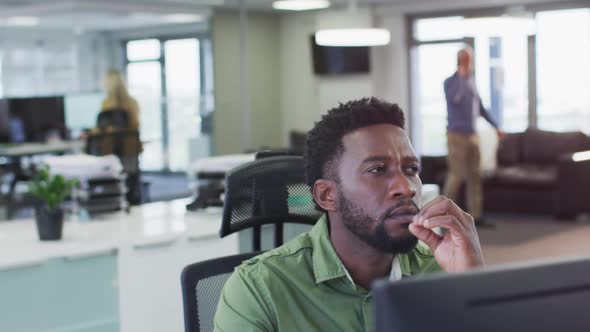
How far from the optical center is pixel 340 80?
39.2 ft

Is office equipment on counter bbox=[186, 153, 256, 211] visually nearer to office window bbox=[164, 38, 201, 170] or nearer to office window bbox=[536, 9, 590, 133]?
office window bbox=[164, 38, 201, 170]

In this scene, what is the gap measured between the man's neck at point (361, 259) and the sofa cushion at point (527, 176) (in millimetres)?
7774

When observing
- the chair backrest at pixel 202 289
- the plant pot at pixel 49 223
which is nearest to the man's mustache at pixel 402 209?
the chair backrest at pixel 202 289

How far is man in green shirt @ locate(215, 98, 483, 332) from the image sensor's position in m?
1.63

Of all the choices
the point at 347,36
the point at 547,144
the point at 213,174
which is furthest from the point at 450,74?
the point at 213,174

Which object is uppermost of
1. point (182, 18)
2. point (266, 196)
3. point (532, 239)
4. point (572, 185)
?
point (182, 18)

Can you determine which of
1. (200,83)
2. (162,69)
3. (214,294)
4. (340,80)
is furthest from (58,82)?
(214,294)

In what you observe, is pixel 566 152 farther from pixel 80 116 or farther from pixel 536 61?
pixel 80 116

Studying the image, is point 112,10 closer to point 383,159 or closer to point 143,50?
point 143,50

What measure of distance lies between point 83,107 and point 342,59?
3.82m

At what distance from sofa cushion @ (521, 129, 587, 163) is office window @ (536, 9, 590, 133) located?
451 millimetres

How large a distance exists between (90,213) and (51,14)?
5168mm

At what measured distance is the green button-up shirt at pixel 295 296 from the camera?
1651 millimetres

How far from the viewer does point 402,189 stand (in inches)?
67.0
